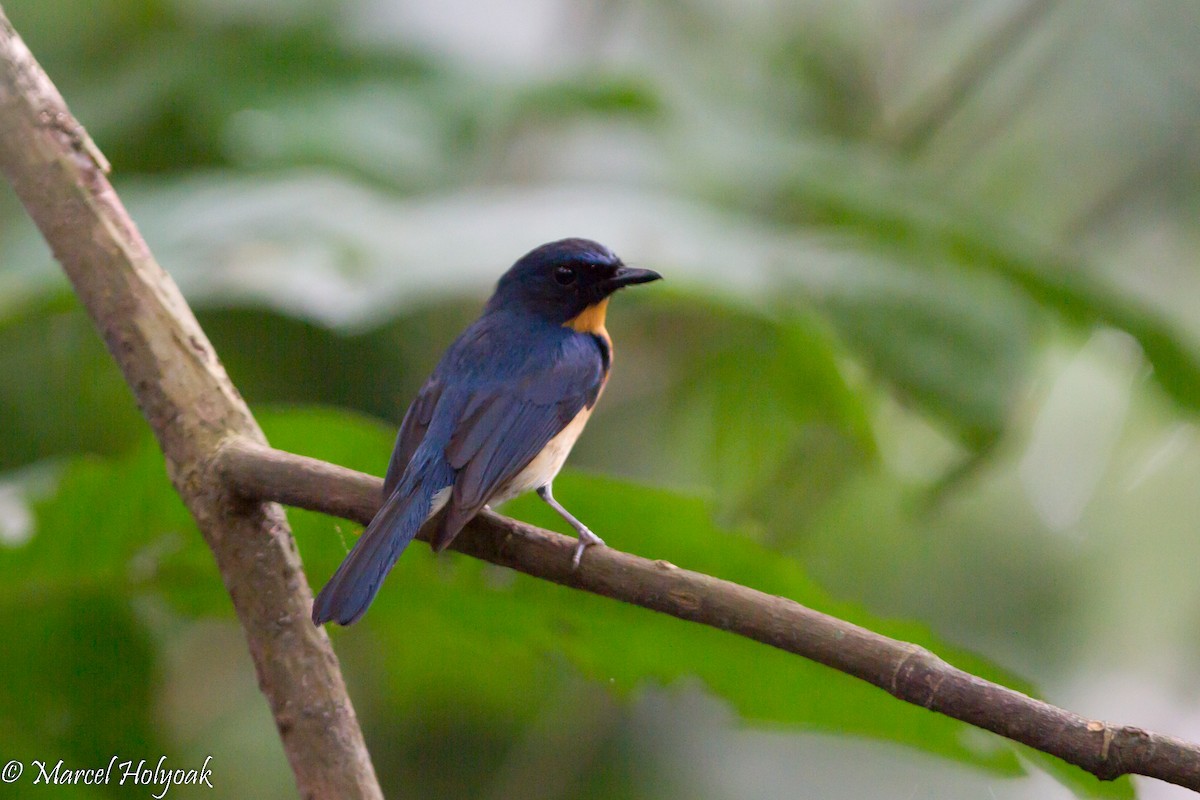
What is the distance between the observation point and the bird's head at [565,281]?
2969 mm

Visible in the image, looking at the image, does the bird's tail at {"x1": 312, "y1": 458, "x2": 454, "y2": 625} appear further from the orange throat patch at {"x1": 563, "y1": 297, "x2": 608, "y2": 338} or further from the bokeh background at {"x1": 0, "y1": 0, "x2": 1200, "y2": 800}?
the orange throat patch at {"x1": 563, "y1": 297, "x2": 608, "y2": 338}

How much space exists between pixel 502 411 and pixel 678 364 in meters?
1.62

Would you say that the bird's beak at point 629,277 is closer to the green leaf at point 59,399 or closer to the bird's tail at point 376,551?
the bird's tail at point 376,551

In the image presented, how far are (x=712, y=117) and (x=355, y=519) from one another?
9.76 ft

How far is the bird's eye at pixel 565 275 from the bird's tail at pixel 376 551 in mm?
865

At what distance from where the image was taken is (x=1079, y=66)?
467cm

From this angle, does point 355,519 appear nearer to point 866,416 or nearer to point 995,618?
→ point 866,416

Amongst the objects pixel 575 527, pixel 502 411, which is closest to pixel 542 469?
pixel 502 411

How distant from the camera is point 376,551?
2.06 meters

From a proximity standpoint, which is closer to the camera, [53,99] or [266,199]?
[53,99]

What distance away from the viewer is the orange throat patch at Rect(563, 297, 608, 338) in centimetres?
302

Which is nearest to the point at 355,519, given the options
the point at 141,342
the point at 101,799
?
the point at 141,342

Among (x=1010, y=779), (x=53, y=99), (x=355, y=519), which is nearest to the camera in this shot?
(x=355, y=519)
